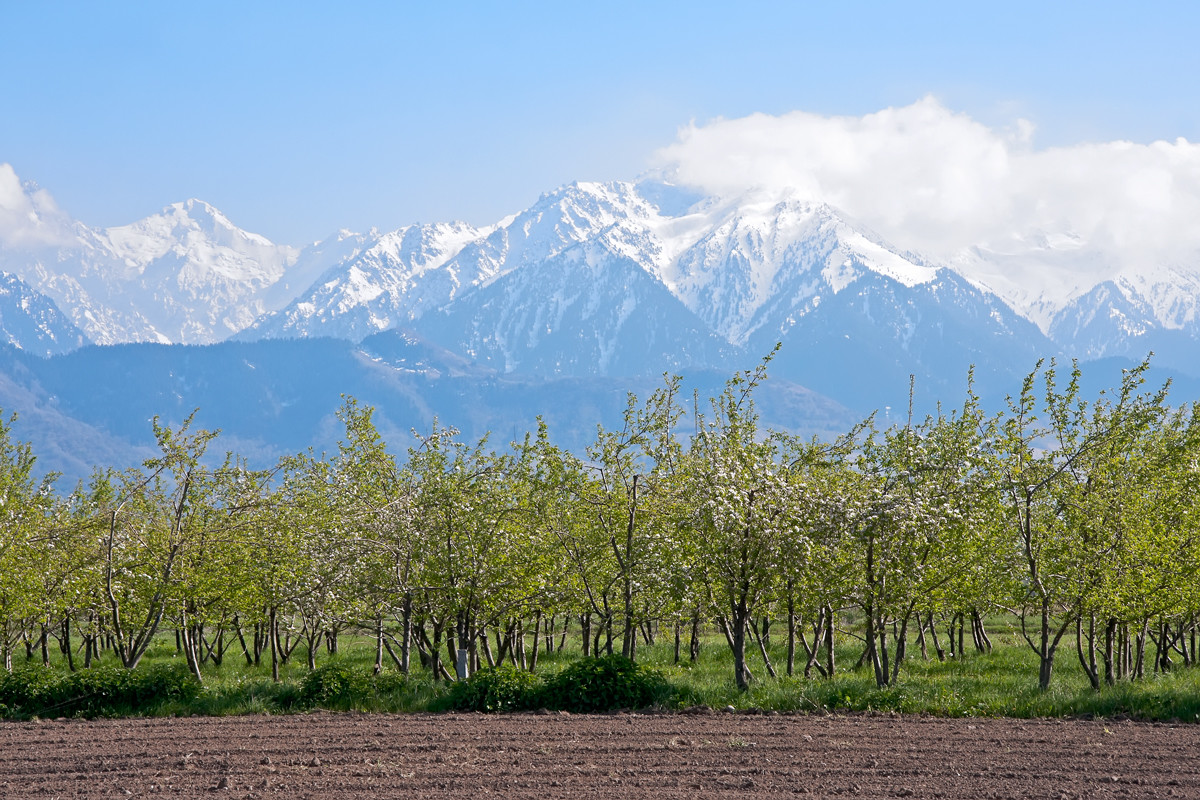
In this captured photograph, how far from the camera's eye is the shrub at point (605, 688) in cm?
1827

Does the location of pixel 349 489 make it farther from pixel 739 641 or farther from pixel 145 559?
pixel 739 641

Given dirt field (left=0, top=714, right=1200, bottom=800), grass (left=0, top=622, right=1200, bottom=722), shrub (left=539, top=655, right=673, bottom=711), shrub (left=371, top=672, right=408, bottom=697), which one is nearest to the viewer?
dirt field (left=0, top=714, right=1200, bottom=800)

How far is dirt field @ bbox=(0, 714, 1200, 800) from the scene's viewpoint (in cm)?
1330

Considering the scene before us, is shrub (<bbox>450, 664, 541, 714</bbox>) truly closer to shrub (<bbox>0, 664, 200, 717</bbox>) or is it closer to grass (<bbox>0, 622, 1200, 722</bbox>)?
grass (<bbox>0, 622, 1200, 722</bbox>)

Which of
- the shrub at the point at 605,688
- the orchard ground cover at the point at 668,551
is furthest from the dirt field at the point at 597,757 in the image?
the orchard ground cover at the point at 668,551

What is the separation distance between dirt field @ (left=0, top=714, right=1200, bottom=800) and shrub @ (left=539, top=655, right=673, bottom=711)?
3.11ft

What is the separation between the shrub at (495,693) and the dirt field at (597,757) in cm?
77

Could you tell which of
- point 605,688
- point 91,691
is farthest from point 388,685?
point 91,691

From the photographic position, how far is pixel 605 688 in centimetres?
1838

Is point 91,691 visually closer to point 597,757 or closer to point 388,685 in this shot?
point 388,685

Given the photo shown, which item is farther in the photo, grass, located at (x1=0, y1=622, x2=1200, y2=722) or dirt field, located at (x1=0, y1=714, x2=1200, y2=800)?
grass, located at (x1=0, y1=622, x2=1200, y2=722)

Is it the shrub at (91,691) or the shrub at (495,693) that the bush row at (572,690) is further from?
the shrub at (91,691)

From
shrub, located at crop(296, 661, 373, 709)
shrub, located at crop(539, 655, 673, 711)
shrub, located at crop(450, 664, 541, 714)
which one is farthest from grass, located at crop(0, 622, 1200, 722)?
shrub, located at crop(539, 655, 673, 711)

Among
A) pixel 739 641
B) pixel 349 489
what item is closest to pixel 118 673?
pixel 349 489
